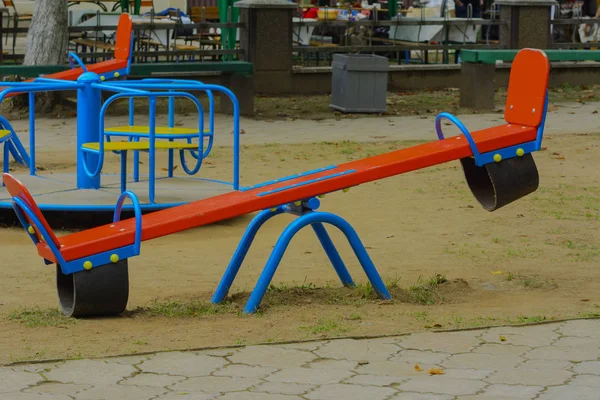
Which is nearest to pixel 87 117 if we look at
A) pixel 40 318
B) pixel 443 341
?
pixel 40 318

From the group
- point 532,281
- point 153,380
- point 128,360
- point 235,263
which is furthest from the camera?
point 532,281

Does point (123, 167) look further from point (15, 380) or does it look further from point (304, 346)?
point (15, 380)

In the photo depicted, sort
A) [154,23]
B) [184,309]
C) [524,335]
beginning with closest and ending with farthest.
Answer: [524,335] → [184,309] → [154,23]

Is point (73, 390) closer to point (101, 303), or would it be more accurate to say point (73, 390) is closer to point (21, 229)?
point (101, 303)

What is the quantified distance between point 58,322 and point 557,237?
350 cm

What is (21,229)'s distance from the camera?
7.40 meters

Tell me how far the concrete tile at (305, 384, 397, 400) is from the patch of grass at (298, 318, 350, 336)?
70cm

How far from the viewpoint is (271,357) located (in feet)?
14.3

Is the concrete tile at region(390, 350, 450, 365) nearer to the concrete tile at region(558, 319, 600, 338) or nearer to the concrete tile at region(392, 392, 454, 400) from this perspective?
the concrete tile at region(392, 392, 454, 400)

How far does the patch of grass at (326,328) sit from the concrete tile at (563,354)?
2.69ft

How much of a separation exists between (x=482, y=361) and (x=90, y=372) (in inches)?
60.8

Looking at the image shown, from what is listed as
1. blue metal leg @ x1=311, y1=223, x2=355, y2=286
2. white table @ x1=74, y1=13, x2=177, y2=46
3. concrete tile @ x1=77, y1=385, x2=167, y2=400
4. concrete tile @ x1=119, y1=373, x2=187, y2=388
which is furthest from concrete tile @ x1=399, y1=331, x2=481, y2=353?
white table @ x1=74, y1=13, x2=177, y2=46

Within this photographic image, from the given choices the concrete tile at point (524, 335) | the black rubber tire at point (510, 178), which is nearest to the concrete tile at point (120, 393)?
the concrete tile at point (524, 335)

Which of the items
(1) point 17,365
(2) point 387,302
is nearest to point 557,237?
(2) point 387,302
